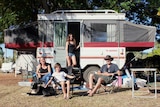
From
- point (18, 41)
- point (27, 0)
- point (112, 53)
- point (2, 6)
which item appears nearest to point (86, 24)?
point (112, 53)

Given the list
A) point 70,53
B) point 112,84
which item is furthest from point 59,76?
point 70,53

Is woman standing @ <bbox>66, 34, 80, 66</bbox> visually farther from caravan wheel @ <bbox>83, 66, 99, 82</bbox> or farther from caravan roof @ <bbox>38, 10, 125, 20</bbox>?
caravan roof @ <bbox>38, 10, 125, 20</bbox>

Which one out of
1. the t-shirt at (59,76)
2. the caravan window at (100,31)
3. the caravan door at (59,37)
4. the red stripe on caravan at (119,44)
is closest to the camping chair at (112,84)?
the t-shirt at (59,76)

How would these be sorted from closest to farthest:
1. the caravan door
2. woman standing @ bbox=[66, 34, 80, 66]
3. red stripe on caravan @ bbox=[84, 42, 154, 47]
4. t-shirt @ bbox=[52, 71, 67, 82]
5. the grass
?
the grass → t-shirt @ bbox=[52, 71, 67, 82] → woman standing @ bbox=[66, 34, 80, 66] → red stripe on caravan @ bbox=[84, 42, 154, 47] → the caravan door

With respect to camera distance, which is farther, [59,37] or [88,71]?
[59,37]

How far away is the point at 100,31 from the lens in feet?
42.3

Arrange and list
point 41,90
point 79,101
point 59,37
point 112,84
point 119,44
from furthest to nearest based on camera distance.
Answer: point 59,37, point 119,44, point 112,84, point 41,90, point 79,101

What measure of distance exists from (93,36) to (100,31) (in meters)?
0.32

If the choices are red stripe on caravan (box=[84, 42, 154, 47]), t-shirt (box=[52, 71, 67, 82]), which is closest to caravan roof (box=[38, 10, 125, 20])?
red stripe on caravan (box=[84, 42, 154, 47])

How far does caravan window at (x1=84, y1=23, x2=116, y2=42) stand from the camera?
12.8m

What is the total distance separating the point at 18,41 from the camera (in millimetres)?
13156

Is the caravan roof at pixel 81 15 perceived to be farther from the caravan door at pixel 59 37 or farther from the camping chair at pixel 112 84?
the camping chair at pixel 112 84

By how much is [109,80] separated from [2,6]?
9579 mm

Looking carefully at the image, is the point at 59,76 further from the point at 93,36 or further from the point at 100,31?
the point at 100,31
